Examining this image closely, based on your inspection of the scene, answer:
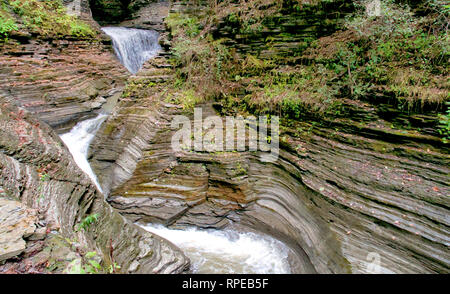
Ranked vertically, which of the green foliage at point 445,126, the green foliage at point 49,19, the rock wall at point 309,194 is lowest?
the rock wall at point 309,194

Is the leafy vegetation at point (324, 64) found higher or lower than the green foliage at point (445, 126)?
higher

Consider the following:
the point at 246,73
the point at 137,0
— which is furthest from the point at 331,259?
the point at 137,0

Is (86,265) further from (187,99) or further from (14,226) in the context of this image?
(187,99)

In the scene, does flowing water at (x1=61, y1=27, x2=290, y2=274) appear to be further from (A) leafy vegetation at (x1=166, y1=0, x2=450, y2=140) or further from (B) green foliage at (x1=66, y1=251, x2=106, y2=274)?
(A) leafy vegetation at (x1=166, y1=0, x2=450, y2=140)

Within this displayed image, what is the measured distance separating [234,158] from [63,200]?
3725 mm

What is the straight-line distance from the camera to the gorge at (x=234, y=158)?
352 centimetres

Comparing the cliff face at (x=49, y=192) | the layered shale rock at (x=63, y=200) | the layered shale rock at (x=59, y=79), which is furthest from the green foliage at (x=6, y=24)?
the layered shale rock at (x=63, y=200)

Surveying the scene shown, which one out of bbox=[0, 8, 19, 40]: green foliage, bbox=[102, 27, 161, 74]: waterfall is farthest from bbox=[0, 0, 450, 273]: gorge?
bbox=[102, 27, 161, 74]: waterfall

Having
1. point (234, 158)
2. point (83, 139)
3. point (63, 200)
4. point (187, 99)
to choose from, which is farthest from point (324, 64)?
point (83, 139)

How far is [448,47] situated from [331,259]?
14.6 feet

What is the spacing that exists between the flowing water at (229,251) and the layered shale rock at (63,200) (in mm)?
624

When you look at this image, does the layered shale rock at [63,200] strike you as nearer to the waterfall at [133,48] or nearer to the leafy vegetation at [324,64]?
the leafy vegetation at [324,64]

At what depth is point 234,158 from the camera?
19.0ft

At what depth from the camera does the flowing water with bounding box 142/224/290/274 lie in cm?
442
